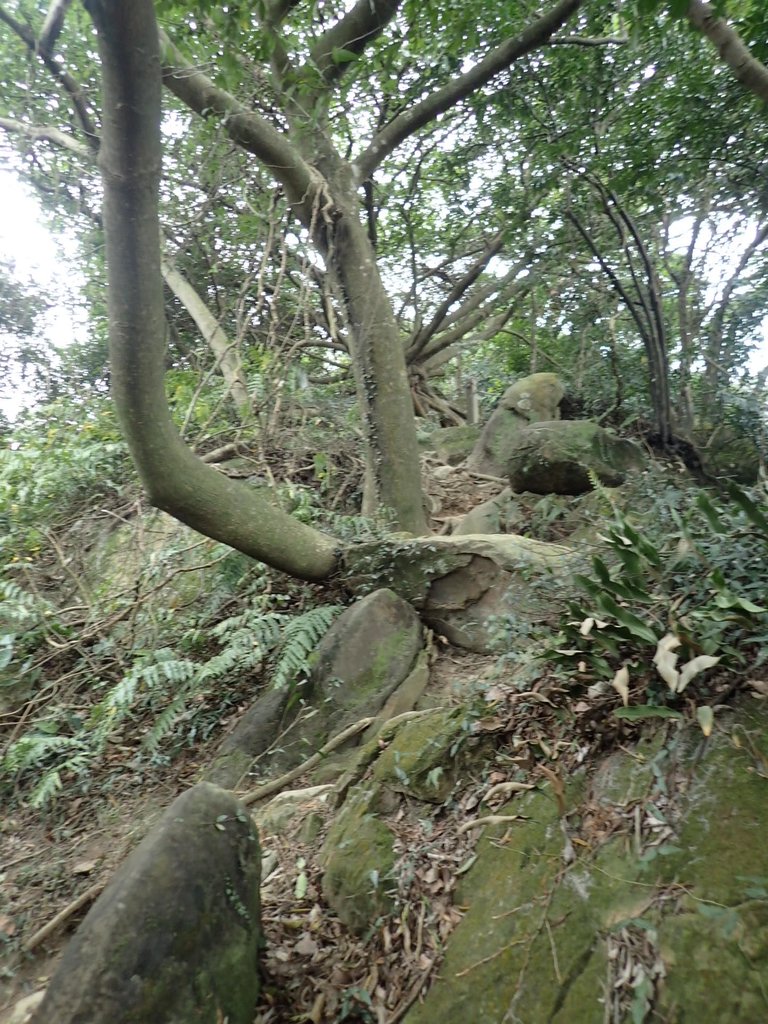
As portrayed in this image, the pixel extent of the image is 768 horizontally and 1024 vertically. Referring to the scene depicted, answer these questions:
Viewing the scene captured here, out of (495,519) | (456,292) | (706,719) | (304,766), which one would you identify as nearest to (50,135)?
(456,292)

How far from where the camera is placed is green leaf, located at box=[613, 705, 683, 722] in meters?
2.40

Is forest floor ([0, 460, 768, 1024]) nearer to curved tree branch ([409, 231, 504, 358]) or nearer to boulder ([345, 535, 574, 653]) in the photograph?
boulder ([345, 535, 574, 653])

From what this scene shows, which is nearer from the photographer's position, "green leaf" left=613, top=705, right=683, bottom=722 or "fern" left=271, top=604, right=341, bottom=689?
"green leaf" left=613, top=705, right=683, bottom=722

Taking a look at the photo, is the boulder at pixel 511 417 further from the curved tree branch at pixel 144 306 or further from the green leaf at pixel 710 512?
the green leaf at pixel 710 512

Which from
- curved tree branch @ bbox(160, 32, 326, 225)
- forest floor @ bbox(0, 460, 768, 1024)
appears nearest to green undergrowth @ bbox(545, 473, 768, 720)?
forest floor @ bbox(0, 460, 768, 1024)

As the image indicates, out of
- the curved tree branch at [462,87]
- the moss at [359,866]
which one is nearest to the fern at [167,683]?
the moss at [359,866]

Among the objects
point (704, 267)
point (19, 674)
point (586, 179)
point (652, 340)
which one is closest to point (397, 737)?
point (19, 674)

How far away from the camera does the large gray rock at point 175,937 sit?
2.28 m

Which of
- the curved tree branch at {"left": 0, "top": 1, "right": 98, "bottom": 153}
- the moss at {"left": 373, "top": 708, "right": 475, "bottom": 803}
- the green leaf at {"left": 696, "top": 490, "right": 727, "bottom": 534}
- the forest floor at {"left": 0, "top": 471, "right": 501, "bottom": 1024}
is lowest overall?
the forest floor at {"left": 0, "top": 471, "right": 501, "bottom": 1024}

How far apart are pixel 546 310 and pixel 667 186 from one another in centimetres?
279

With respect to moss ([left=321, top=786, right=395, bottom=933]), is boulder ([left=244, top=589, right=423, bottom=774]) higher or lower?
higher

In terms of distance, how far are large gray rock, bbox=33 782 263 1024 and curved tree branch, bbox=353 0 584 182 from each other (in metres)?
6.00

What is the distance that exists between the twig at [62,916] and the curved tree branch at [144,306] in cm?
222

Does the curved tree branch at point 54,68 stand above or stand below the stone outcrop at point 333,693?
above
